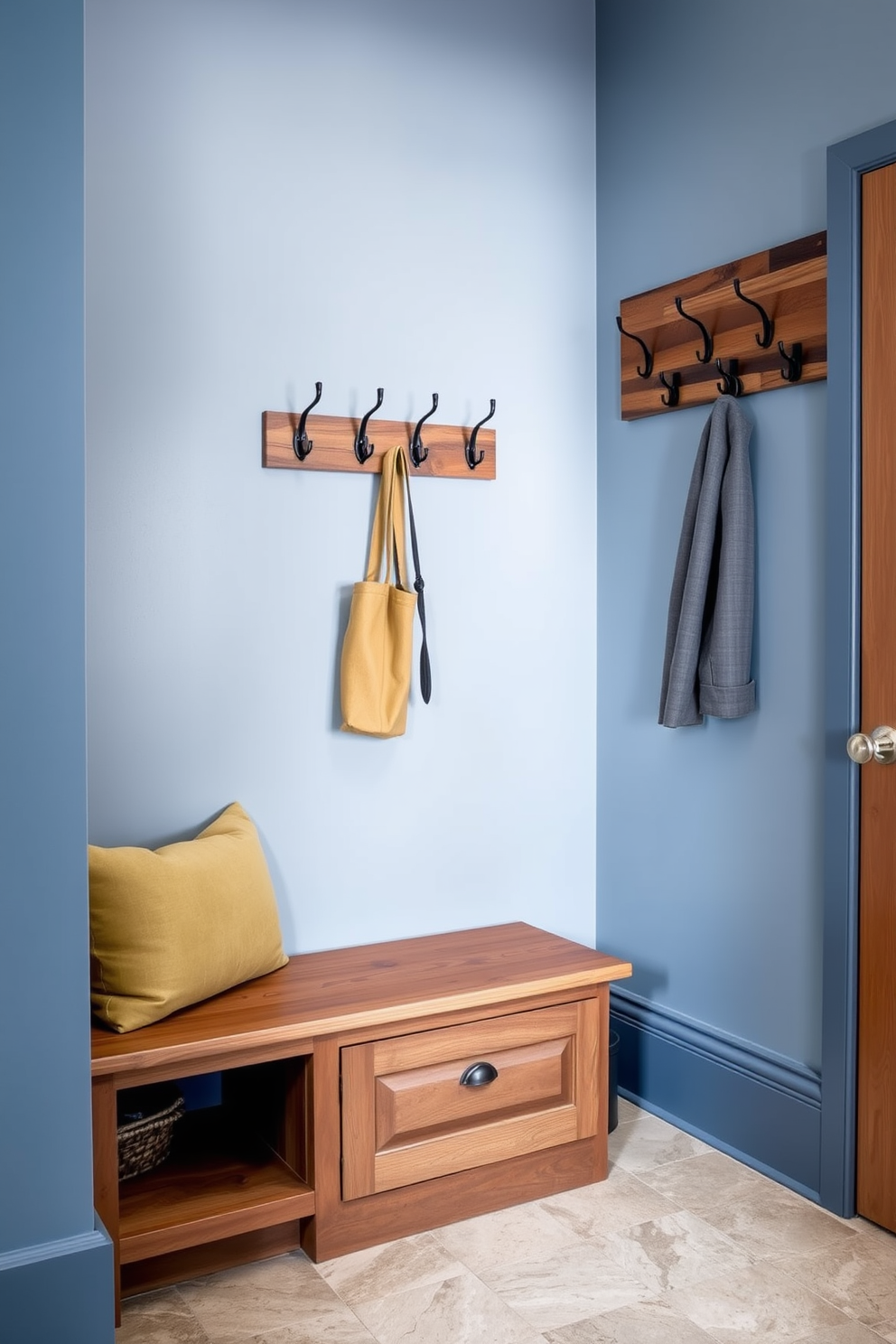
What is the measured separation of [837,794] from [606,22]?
72.5 inches

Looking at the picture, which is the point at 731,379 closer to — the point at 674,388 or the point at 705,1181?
the point at 674,388

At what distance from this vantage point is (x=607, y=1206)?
2.15 metres

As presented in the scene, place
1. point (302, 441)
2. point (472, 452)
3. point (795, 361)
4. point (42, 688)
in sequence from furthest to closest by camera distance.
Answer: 1. point (472, 452)
2. point (302, 441)
3. point (795, 361)
4. point (42, 688)

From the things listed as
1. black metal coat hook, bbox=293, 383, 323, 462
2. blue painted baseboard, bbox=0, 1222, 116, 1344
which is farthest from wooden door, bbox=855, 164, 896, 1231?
blue painted baseboard, bbox=0, 1222, 116, 1344

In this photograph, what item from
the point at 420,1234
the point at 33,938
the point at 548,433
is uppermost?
the point at 548,433

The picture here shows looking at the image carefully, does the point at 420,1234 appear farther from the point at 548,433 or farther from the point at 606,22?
the point at 606,22

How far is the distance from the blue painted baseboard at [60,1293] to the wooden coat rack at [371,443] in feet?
4.60

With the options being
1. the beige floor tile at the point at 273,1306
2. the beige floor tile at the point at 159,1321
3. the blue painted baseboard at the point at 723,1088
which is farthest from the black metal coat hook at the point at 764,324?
the beige floor tile at the point at 159,1321

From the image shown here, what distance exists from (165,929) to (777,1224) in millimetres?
1197

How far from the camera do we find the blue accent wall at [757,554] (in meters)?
2.20

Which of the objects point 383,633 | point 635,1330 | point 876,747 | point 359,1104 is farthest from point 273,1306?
A: point 876,747

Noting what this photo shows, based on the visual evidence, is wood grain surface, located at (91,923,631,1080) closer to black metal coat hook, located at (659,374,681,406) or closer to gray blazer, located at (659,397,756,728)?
gray blazer, located at (659,397,756,728)

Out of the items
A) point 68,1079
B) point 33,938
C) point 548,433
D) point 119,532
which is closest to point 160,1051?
point 68,1079

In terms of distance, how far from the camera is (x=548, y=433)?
2.69 metres
